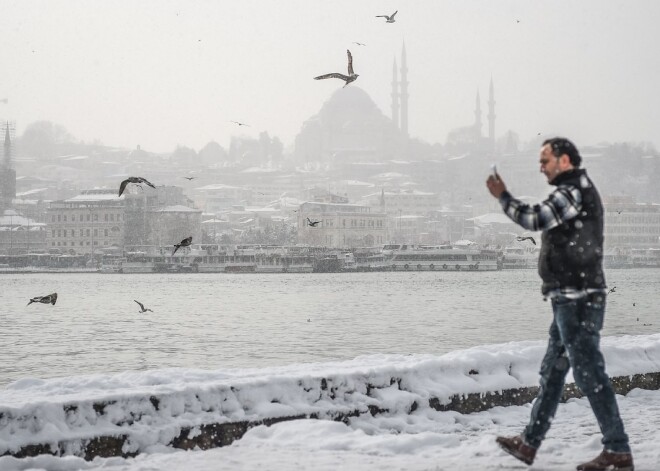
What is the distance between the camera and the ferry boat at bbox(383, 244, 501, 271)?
70.3 m

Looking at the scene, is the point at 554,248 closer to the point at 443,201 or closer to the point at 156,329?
the point at 156,329

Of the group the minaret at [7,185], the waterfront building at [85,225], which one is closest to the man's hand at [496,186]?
the waterfront building at [85,225]

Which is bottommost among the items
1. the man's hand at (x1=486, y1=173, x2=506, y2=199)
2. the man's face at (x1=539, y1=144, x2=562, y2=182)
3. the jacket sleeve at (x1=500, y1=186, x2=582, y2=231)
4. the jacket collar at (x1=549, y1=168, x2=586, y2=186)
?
the jacket sleeve at (x1=500, y1=186, x2=582, y2=231)

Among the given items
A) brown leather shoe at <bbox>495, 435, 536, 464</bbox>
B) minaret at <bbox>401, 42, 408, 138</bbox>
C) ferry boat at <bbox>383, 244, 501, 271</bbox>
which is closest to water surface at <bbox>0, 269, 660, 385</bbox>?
brown leather shoe at <bbox>495, 435, 536, 464</bbox>

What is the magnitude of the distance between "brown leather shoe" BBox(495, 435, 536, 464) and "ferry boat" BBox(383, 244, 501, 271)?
6661 centimetres

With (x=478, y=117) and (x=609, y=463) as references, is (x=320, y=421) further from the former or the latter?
(x=478, y=117)

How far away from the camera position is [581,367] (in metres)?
3.27

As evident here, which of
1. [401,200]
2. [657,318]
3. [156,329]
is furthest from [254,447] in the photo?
[401,200]

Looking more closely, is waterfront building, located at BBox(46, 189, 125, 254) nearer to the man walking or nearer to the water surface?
the water surface

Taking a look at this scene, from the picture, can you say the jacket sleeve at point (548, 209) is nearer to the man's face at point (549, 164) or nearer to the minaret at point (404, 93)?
the man's face at point (549, 164)

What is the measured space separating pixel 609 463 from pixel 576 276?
590mm

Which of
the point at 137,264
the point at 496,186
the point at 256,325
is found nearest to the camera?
the point at 496,186

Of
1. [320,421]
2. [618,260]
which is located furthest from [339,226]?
[320,421]

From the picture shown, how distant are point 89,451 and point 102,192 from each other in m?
86.9
